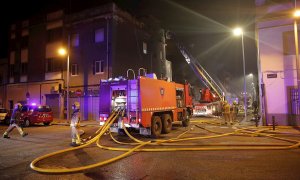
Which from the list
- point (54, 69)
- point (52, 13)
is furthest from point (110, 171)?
point (52, 13)

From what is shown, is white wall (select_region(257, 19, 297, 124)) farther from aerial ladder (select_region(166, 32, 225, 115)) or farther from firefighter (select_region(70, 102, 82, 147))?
firefighter (select_region(70, 102, 82, 147))

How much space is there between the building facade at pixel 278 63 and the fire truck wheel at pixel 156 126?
309 inches

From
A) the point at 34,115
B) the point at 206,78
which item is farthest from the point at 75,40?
the point at 206,78

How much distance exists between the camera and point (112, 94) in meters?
12.5

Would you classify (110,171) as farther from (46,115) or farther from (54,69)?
(54,69)

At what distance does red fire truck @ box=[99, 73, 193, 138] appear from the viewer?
11.3 metres

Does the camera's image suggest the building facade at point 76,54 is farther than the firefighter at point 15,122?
Yes

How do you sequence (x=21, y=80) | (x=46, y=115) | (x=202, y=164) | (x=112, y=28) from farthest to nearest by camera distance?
(x=21, y=80) < (x=112, y=28) < (x=46, y=115) < (x=202, y=164)

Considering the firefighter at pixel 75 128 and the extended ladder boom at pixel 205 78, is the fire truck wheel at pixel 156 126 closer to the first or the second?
the firefighter at pixel 75 128

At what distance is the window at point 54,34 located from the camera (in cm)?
2703

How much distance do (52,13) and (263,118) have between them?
24139 mm

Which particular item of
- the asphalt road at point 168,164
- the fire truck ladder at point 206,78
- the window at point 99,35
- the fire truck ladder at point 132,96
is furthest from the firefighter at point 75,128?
the fire truck ladder at point 206,78

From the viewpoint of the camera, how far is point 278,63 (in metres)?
16.0

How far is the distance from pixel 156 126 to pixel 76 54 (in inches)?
655
